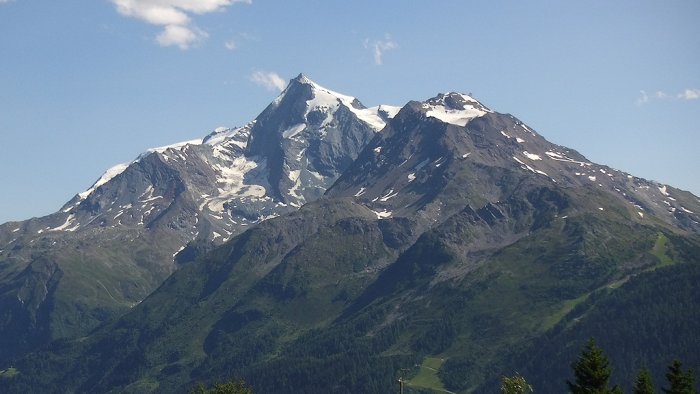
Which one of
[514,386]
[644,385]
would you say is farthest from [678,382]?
[514,386]

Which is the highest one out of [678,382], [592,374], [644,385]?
[592,374]

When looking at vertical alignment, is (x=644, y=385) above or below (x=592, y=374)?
below

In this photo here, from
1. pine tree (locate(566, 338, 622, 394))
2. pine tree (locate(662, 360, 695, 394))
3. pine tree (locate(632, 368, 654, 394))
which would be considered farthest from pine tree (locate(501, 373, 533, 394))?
pine tree (locate(662, 360, 695, 394))

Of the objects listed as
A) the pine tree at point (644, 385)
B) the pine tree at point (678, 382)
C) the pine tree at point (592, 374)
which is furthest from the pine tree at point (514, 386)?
the pine tree at point (678, 382)

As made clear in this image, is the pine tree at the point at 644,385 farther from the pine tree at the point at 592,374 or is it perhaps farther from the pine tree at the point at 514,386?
the pine tree at the point at 514,386

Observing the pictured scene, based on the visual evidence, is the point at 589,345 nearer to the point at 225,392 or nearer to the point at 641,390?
the point at 641,390

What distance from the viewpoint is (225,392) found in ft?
466

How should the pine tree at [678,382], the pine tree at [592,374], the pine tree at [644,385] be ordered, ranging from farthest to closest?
the pine tree at [678,382], the pine tree at [644,385], the pine tree at [592,374]

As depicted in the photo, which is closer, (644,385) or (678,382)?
(644,385)

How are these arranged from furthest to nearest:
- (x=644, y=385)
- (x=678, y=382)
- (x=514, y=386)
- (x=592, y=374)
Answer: (x=678, y=382) → (x=644, y=385) → (x=592, y=374) → (x=514, y=386)

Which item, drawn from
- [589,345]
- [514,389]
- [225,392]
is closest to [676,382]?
[589,345]

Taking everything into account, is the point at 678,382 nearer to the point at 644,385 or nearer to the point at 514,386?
the point at 644,385

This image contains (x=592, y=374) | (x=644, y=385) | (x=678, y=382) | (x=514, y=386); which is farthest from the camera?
(x=678, y=382)

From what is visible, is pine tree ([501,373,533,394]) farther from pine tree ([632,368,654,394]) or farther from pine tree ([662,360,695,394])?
pine tree ([662,360,695,394])
